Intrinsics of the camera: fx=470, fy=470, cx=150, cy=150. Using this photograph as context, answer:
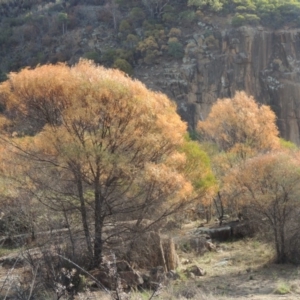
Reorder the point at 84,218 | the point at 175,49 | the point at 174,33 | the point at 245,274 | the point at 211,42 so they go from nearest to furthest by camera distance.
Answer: the point at 84,218 < the point at 245,274 < the point at 175,49 < the point at 211,42 < the point at 174,33

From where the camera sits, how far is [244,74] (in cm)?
3997

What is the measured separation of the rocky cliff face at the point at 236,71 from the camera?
38.5m

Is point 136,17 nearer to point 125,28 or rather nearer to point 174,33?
point 125,28

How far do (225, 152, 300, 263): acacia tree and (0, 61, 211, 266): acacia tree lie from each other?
10.5 feet

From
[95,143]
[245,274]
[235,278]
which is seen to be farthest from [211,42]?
[95,143]

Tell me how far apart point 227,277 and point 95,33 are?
34.9 m

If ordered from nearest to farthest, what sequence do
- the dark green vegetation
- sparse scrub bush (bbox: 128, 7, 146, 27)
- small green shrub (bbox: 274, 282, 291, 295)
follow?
small green shrub (bbox: 274, 282, 291, 295) < the dark green vegetation < sparse scrub bush (bbox: 128, 7, 146, 27)

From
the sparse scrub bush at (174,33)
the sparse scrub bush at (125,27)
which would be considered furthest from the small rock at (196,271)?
the sparse scrub bush at (125,27)

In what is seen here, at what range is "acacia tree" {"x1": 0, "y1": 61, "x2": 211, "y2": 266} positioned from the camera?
11117mm

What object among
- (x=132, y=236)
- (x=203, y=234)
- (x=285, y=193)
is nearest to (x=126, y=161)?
(x=132, y=236)

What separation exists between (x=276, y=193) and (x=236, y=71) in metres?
27.1

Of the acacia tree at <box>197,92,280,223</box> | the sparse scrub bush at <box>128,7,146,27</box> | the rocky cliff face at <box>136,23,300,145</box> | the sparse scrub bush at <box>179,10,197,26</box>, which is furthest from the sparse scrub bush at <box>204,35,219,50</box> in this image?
the acacia tree at <box>197,92,280,223</box>

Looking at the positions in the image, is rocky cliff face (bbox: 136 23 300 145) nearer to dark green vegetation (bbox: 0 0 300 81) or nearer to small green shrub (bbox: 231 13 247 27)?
small green shrub (bbox: 231 13 247 27)

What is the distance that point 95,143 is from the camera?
1118cm
